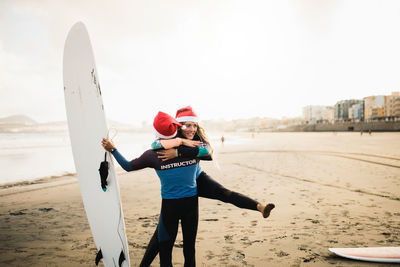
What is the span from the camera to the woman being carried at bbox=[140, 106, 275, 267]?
175 cm

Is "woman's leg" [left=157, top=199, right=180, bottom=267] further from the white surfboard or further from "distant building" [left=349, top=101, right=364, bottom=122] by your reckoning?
"distant building" [left=349, top=101, right=364, bottom=122]

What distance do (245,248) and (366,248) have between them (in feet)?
5.29

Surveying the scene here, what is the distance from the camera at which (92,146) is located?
2.47 meters

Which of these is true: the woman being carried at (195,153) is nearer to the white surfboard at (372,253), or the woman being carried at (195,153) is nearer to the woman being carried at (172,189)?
the woman being carried at (172,189)

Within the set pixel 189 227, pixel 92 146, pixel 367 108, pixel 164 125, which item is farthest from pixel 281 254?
pixel 367 108

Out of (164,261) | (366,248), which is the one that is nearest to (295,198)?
(366,248)

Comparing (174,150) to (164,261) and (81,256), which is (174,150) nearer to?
(164,261)

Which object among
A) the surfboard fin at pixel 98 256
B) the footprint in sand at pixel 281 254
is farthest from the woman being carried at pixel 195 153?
the footprint in sand at pixel 281 254

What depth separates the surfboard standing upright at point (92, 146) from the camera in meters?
2.21

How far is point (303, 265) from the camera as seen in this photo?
2641 millimetres

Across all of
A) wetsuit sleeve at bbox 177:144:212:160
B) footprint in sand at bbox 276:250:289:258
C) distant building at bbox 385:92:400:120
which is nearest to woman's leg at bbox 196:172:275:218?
wetsuit sleeve at bbox 177:144:212:160

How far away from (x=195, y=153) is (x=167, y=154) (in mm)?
248

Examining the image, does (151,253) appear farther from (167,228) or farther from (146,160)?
(146,160)

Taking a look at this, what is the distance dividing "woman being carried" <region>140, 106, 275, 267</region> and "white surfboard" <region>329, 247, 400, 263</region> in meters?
1.78
